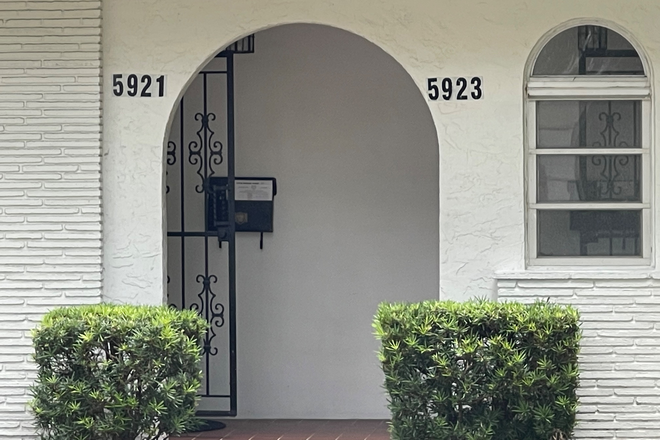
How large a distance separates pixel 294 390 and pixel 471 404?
9.39 ft

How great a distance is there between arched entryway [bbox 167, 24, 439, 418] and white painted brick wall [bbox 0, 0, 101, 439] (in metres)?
1.53

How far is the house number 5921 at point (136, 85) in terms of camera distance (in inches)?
291

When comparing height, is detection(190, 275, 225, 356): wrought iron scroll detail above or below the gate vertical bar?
below

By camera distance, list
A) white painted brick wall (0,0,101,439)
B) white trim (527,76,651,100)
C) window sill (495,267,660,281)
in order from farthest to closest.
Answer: white painted brick wall (0,0,101,439) → white trim (527,76,651,100) → window sill (495,267,660,281)

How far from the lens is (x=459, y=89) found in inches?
283

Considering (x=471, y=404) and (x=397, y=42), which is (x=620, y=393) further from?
(x=397, y=42)

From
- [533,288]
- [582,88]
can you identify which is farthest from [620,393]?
[582,88]

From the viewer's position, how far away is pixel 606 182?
719 centimetres

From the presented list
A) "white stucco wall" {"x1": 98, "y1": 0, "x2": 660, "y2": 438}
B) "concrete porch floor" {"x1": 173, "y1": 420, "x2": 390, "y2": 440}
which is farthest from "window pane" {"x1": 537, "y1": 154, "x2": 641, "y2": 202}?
"concrete porch floor" {"x1": 173, "y1": 420, "x2": 390, "y2": 440}

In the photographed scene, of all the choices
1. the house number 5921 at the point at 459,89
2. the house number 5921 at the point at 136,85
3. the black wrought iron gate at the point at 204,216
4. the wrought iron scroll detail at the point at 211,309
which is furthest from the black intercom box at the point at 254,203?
the house number 5921 at the point at 459,89

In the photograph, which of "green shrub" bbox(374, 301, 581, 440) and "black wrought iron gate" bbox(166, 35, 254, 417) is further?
"black wrought iron gate" bbox(166, 35, 254, 417)

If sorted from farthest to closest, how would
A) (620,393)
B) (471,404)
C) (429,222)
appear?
(429,222)
(620,393)
(471,404)

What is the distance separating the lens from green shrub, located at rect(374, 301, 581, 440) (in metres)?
6.27

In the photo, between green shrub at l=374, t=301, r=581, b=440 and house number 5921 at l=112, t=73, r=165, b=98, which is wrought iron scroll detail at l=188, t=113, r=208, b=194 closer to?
house number 5921 at l=112, t=73, r=165, b=98
